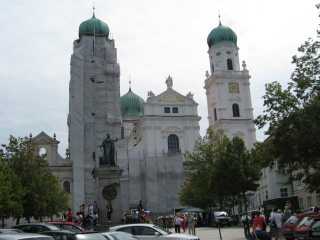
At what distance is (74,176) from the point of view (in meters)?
65.2

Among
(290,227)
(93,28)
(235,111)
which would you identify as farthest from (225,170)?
(93,28)

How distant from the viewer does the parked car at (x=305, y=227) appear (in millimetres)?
17706

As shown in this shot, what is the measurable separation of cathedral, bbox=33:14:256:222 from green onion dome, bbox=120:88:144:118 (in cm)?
427

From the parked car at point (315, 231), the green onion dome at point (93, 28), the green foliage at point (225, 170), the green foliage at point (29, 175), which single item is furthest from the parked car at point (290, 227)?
the green onion dome at point (93, 28)

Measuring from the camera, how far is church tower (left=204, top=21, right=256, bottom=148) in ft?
238

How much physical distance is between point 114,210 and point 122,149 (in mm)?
35285

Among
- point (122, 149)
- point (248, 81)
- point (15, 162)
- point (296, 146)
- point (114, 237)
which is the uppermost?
point (248, 81)

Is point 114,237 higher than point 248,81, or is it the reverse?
point 248,81

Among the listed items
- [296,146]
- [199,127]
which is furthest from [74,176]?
[296,146]

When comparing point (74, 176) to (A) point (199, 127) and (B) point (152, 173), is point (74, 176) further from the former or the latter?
(A) point (199, 127)

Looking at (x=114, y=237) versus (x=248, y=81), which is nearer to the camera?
(x=114, y=237)

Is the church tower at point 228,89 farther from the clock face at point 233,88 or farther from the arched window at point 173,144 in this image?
the arched window at point 173,144

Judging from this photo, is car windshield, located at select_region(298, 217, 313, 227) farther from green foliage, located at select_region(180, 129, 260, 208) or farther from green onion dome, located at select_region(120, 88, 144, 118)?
green onion dome, located at select_region(120, 88, 144, 118)

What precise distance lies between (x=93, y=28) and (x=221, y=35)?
1996 centimetres
